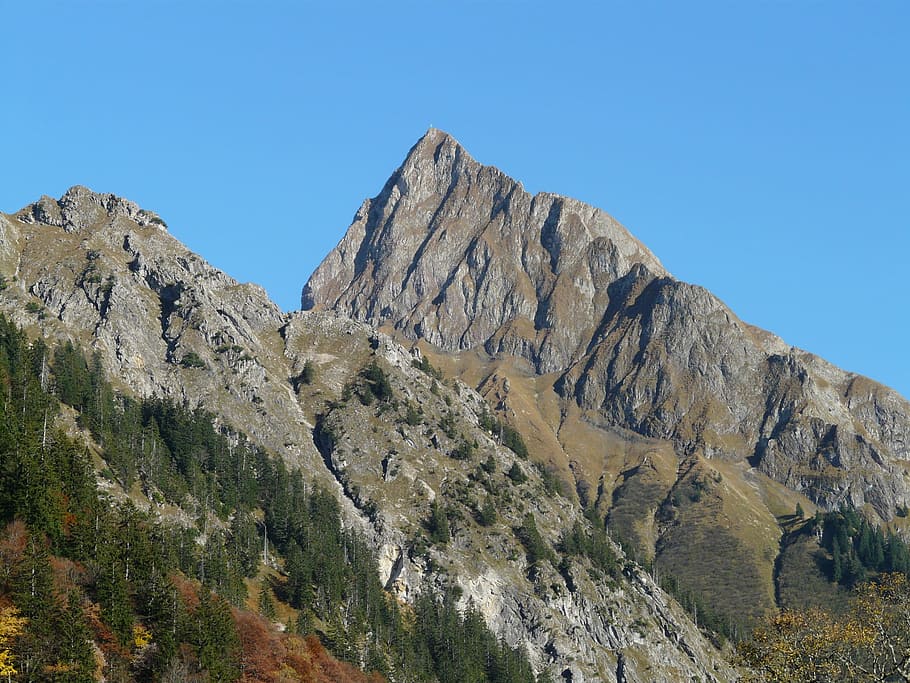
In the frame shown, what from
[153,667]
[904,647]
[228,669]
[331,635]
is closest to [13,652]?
[153,667]

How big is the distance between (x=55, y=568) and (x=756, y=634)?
8737 cm

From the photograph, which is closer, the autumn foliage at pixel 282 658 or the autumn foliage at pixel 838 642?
the autumn foliage at pixel 838 642

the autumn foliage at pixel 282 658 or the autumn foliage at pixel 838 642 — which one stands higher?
the autumn foliage at pixel 282 658

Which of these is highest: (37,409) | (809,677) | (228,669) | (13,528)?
(37,409)

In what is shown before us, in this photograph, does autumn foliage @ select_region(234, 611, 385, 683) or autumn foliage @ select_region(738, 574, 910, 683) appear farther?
autumn foliage @ select_region(234, 611, 385, 683)

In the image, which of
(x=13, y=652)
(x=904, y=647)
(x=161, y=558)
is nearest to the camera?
(x=904, y=647)

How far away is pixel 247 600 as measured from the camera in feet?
628

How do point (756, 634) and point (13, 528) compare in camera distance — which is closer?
point (756, 634)

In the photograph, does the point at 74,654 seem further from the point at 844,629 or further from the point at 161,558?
the point at 844,629

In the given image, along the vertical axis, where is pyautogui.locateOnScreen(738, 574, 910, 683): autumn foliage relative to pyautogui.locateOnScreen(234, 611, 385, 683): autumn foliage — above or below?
below

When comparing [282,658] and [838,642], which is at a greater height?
[282,658]

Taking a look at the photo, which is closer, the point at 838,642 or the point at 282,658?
the point at 838,642

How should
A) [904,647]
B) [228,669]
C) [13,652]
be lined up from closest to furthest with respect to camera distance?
[904,647] → [13,652] → [228,669]

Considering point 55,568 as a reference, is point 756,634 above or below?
below
